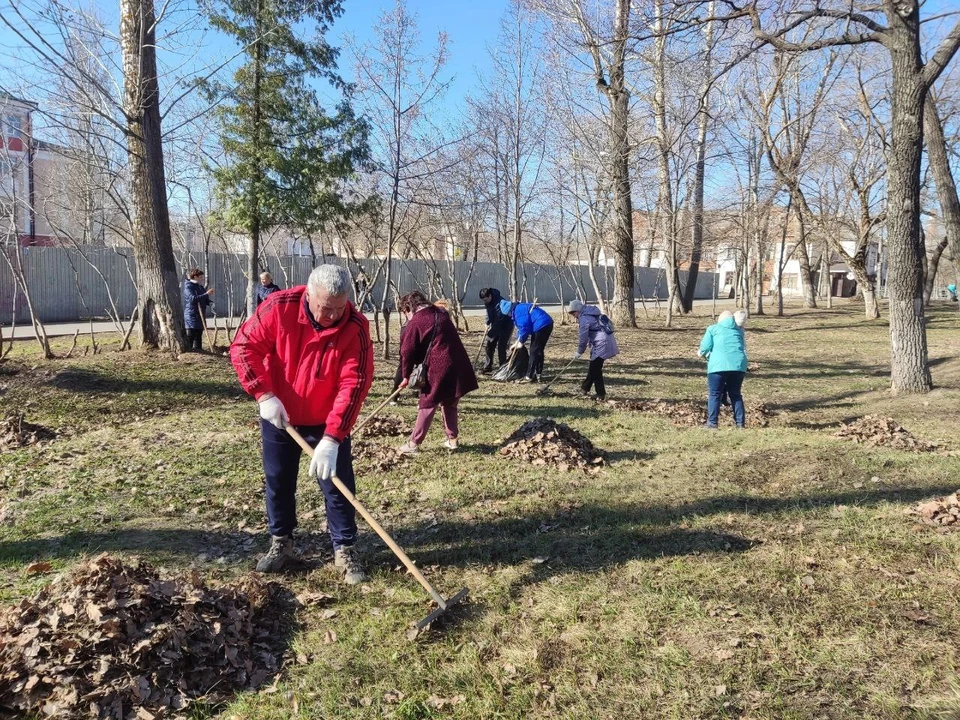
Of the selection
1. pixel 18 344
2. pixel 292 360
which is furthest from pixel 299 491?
pixel 18 344

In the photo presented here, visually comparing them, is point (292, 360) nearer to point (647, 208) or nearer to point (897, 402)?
point (897, 402)

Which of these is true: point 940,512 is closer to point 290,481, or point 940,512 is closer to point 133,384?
point 290,481

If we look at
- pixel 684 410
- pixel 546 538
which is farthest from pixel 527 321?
pixel 546 538

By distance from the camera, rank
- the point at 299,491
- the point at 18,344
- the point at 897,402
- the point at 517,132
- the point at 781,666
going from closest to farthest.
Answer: the point at 781,666
the point at 299,491
the point at 897,402
the point at 18,344
the point at 517,132

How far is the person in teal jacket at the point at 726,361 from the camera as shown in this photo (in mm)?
8023

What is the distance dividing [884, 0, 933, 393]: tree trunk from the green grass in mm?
1636

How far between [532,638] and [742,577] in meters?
1.42

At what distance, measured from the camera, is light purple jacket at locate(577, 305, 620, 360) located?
9.81 metres

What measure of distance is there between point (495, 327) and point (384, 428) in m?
4.79

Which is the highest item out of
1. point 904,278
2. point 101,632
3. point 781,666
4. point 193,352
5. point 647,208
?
point 647,208

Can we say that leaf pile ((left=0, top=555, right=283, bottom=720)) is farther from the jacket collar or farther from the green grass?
the jacket collar

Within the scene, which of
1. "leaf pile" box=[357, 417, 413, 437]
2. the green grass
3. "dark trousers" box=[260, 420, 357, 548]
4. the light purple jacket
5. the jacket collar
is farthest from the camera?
the light purple jacket

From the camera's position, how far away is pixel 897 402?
9.73 meters

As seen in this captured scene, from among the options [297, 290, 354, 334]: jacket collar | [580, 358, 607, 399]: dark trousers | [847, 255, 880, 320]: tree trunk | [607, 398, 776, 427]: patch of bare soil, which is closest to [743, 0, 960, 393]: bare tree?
[607, 398, 776, 427]: patch of bare soil
